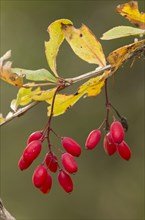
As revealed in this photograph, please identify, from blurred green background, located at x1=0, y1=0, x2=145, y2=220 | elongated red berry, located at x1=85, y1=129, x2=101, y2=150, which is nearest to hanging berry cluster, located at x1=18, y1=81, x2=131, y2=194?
elongated red berry, located at x1=85, y1=129, x2=101, y2=150

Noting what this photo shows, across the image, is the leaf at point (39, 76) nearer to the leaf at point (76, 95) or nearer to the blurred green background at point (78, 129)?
the leaf at point (76, 95)

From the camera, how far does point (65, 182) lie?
1.69 meters

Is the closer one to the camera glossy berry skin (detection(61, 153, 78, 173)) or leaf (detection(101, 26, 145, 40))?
leaf (detection(101, 26, 145, 40))

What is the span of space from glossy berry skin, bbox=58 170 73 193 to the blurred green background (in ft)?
14.8

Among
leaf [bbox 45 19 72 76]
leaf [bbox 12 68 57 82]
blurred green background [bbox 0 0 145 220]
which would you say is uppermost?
leaf [bbox 45 19 72 76]

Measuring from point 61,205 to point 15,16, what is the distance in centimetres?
188

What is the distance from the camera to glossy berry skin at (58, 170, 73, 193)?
1.68 meters

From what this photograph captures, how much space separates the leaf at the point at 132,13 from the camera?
159 centimetres

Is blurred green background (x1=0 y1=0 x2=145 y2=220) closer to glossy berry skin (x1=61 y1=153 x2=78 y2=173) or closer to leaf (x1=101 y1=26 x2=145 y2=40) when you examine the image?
glossy berry skin (x1=61 y1=153 x2=78 y2=173)

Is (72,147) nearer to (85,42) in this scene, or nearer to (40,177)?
(40,177)

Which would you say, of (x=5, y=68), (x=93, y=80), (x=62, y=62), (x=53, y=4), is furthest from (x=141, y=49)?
(x=53, y=4)

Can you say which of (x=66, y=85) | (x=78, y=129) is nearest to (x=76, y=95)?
(x=66, y=85)

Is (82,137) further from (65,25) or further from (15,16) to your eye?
(65,25)

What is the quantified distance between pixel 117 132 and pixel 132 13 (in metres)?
0.28
